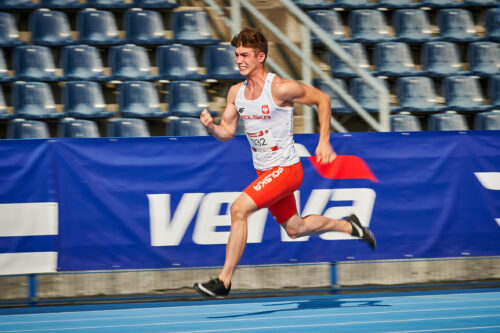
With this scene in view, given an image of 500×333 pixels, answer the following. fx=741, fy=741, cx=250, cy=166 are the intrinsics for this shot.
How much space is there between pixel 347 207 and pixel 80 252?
2.87m

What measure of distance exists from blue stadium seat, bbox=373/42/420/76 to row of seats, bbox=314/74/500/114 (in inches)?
7.6

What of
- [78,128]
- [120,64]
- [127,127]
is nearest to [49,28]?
[120,64]

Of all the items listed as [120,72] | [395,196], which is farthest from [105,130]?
[395,196]

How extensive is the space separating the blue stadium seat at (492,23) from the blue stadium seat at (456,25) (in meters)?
0.24

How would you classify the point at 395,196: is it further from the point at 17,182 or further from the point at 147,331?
the point at 17,182

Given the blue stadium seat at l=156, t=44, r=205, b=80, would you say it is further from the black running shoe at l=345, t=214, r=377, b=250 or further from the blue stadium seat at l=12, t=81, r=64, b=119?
the black running shoe at l=345, t=214, r=377, b=250

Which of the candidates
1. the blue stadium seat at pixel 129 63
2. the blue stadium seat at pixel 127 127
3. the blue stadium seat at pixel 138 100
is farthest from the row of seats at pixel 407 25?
the blue stadium seat at pixel 127 127

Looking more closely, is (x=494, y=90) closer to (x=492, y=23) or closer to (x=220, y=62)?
(x=492, y=23)

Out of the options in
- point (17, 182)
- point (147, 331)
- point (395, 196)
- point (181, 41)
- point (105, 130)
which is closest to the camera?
point (147, 331)

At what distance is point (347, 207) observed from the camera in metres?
8.03

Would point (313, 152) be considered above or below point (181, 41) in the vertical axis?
below

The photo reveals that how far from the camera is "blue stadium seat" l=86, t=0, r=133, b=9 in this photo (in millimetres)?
11172

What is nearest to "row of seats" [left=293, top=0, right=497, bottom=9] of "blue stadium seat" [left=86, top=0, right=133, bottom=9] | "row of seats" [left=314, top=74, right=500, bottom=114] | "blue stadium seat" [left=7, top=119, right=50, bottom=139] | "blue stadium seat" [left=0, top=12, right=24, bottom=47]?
"row of seats" [left=314, top=74, right=500, bottom=114]

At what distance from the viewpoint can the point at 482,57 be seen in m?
11.9
